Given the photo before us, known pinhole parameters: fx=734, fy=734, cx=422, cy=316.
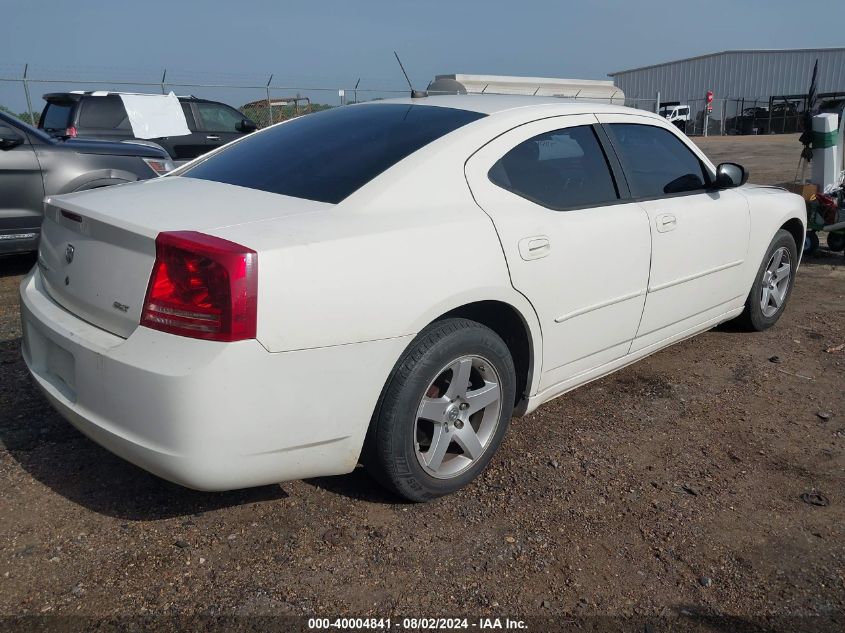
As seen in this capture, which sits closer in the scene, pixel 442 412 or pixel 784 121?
pixel 442 412

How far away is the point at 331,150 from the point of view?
125 inches

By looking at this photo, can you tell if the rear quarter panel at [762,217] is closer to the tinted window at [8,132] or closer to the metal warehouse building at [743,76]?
the tinted window at [8,132]

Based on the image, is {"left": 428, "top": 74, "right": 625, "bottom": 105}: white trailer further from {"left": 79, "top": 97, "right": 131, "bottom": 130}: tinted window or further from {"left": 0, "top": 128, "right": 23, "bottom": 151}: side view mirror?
{"left": 0, "top": 128, "right": 23, "bottom": 151}: side view mirror

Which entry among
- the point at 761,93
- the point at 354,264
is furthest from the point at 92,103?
the point at 761,93

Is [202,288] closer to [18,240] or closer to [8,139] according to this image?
[18,240]

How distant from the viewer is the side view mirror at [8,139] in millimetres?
6305

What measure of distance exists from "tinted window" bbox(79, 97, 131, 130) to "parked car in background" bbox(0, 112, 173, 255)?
4007 millimetres

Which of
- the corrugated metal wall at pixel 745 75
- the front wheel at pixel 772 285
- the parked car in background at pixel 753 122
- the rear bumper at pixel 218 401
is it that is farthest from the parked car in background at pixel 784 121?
the rear bumper at pixel 218 401

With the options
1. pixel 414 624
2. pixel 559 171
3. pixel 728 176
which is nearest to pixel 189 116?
pixel 728 176

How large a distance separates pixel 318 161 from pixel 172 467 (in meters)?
1.41

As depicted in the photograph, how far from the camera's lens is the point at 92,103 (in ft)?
34.5

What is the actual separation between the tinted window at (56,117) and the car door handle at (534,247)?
9417 millimetres

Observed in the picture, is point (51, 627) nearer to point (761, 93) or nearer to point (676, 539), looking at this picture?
point (676, 539)

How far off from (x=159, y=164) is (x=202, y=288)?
5.49 m
